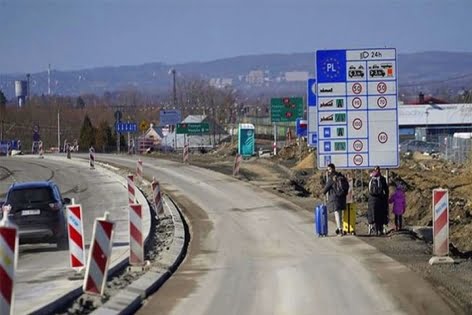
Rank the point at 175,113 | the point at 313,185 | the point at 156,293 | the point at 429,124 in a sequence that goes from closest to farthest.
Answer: the point at 156,293, the point at 313,185, the point at 175,113, the point at 429,124

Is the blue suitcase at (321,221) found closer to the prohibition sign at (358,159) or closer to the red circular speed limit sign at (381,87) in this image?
the prohibition sign at (358,159)

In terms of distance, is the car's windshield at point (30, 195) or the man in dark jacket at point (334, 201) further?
the man in dark jacket at point (334, 201)

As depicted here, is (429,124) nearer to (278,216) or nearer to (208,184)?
(208,184)

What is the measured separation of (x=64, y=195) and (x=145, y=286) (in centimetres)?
2763

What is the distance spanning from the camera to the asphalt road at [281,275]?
13227 mm

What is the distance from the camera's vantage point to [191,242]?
22.4 metres

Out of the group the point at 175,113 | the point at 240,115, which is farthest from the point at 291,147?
the point at 240,115

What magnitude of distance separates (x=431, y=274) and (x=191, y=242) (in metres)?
7.70

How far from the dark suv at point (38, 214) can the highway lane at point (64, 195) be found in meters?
0.38

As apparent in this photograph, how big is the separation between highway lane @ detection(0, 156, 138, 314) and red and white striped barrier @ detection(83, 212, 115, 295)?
50 centimetres

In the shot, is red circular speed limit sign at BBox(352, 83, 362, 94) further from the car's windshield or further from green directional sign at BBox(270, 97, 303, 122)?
green directional sign at BBox(270, 97, 303, 122)

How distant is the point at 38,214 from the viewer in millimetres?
21594

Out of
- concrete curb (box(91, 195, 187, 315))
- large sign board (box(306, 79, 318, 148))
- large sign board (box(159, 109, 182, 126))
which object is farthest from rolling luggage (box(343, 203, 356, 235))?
large sign board (box(159, 109, 182, 126))

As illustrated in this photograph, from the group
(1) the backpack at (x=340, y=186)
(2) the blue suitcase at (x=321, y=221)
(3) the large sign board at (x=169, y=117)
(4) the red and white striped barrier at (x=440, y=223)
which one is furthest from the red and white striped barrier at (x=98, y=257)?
(3) the large sign board at (x=169, y=117)
